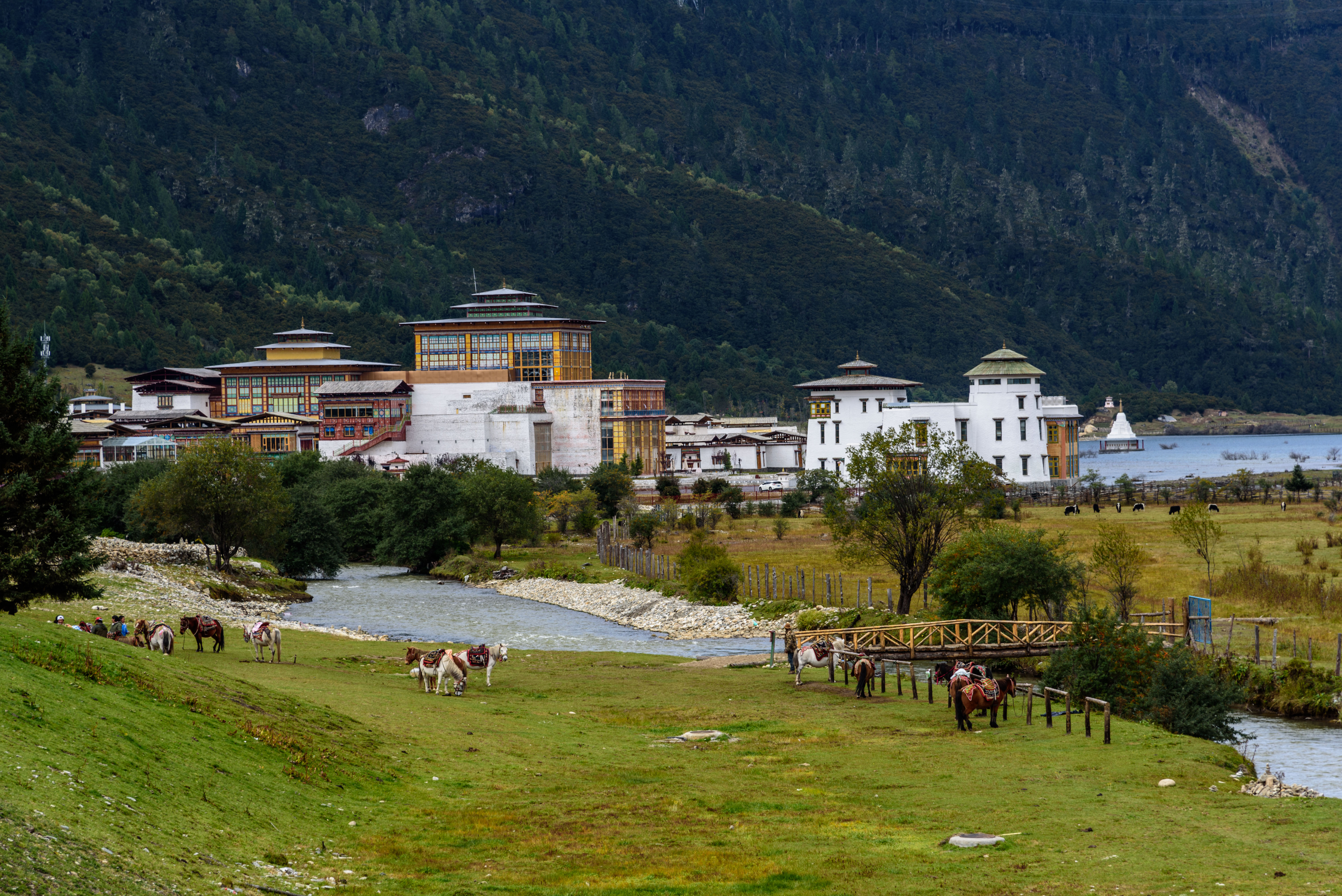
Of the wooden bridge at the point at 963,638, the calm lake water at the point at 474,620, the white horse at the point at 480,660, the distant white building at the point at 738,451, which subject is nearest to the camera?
the white horse at the point at 480,660

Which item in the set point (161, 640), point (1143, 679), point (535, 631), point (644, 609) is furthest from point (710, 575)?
point (1143, 679)

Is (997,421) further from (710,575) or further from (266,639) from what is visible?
(266,639)

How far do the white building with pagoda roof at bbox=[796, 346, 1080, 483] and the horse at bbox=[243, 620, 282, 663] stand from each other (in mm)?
84850

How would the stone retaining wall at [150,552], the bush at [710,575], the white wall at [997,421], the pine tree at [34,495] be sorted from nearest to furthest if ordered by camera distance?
the pine tree at [34,495] < the bush at [710,575] < the stone retaining wall at [150,552] < the white wall at [997,421]

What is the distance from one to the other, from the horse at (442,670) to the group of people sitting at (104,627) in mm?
7228

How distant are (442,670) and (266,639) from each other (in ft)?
22.7

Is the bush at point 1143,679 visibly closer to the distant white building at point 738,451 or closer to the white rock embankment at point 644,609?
the white rock embankment at point 644,609

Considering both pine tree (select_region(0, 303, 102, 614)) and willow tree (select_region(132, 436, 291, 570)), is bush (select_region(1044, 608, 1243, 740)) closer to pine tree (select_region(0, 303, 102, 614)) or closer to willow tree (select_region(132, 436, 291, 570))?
pine tree (select_region(0, 303, 102, 614))

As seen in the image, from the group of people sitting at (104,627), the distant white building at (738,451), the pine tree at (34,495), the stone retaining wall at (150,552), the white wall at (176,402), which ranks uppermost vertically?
the white wall at (176,402)

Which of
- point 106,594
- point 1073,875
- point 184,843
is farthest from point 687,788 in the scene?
point 106,594

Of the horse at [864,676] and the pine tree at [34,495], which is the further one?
the horse at [864,676]

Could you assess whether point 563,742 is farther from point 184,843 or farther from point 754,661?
point 754,661

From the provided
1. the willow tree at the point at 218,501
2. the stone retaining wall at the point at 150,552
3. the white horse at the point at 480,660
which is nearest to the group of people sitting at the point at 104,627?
the white horse at the point at 480,660

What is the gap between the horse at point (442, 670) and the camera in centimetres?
3362
